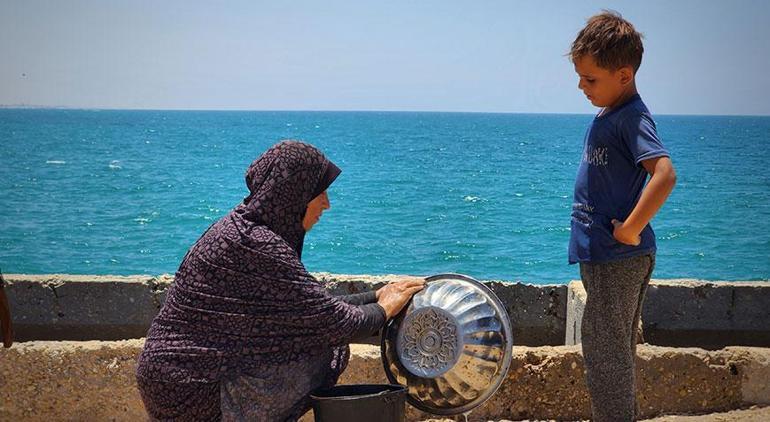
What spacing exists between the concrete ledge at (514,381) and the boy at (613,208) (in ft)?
2.89

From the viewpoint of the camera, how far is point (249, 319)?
11.3ft

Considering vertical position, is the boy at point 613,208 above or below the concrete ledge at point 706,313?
above

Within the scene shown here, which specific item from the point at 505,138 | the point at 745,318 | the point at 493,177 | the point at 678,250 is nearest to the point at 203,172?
the point at 493,177

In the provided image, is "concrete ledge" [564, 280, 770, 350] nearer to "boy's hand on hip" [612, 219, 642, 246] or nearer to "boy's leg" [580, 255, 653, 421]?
"boy's leg" [580, 255, 653, 421]

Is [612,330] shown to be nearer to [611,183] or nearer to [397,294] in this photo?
[611,183]

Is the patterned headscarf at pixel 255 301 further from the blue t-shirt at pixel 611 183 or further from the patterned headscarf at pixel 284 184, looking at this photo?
the blue t-shirt at pixel 611 183

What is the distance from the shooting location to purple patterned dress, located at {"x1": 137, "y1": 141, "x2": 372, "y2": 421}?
136 inches

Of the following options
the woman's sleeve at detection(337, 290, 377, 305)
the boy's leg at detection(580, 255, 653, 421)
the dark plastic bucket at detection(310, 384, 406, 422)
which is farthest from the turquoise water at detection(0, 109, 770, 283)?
the dark plastic bucket at detection(310, 384, 406, 422)

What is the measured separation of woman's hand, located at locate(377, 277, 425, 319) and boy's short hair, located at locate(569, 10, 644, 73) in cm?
109

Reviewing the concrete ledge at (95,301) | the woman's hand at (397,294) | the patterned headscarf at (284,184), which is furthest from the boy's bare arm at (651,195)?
the concrete ledge at (95,301)

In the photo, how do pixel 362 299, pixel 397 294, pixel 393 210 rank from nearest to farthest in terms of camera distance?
pixel 397 294, pixel 362 299, pixel 393 210

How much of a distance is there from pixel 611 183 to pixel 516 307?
8.90 feet

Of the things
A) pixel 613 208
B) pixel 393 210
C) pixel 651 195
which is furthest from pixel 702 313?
pixel 393 210

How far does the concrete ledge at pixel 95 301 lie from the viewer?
19.1ft
